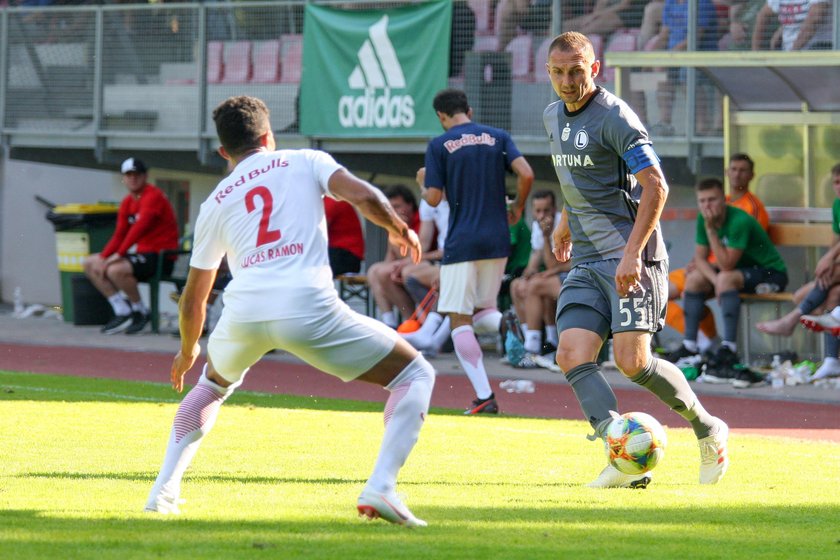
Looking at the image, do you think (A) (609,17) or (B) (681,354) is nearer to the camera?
(B) (681,354)

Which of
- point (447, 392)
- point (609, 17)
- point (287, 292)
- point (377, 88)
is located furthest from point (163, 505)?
point (377, 88)

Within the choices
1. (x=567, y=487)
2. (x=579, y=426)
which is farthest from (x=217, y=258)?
(x=579, y=426)

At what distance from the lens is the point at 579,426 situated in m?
10.7

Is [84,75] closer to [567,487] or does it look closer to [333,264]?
[333,264]

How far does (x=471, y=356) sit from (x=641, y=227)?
166 inches

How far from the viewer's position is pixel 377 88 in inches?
681

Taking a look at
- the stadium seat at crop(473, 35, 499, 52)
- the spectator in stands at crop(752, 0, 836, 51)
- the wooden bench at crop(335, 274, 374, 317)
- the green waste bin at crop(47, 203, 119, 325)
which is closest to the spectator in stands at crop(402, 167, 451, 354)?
the wooden bench at crop(335, 274, 374, 317)

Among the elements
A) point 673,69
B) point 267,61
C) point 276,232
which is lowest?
point 276,232

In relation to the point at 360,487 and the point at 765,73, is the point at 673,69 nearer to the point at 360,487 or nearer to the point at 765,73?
the point at 765,73

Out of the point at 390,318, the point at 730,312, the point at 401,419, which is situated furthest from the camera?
the point at 390,318

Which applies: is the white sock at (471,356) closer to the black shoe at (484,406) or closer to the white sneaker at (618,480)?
the black shoe at (484,406)

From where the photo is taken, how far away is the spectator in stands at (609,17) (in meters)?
15.6

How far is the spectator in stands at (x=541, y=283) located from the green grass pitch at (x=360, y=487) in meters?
4.35

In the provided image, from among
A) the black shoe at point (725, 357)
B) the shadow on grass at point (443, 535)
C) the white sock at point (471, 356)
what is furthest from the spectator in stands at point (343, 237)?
the shadow on grass at point (443, 535)
